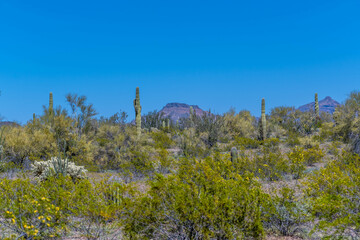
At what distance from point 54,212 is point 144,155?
8.33 m

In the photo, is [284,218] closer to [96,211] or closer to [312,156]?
[96,211]

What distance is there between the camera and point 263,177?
32.1 ft

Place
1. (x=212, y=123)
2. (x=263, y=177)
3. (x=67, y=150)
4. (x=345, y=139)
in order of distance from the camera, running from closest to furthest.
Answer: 1. (x=263, y=177)
2. (x=67, y=150)
3. (x=345, y=139)
4. (x=212, y=123)

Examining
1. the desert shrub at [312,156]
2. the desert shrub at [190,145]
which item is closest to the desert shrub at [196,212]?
the desert shrub at [312,156]

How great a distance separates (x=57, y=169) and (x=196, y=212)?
6.43 metres

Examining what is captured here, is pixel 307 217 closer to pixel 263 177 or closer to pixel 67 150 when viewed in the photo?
pixel 263 177

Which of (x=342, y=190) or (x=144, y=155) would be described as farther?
(x=144, y=155)

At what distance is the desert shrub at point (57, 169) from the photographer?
892 centimetres

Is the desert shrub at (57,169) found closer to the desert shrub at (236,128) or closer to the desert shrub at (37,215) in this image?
the desert shrub at (37,215)

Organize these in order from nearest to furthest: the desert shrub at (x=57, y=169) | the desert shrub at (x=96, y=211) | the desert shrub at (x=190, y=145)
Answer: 1. the desert shrub at (x=96, y=211)
2. the desert shrub at (x=57, y=169)
3. the desert shrub at (x=190, y=145)

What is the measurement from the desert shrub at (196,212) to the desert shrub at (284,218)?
0.99 m

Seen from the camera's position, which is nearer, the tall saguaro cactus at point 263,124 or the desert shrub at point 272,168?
the desert shrub at point 272,168

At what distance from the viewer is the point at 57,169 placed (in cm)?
920

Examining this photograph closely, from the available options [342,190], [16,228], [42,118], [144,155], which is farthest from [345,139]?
[42,118]
